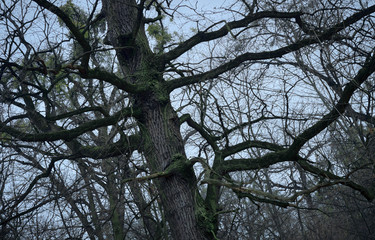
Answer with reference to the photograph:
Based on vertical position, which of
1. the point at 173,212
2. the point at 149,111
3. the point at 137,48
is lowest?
the point at 173,212

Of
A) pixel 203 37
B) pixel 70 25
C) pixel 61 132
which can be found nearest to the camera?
pixel 70 25

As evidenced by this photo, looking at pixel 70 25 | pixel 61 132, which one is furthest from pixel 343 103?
pixel 61 132

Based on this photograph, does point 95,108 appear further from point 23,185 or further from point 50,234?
point 50,234

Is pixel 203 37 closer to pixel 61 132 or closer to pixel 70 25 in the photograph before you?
pixel 70 25

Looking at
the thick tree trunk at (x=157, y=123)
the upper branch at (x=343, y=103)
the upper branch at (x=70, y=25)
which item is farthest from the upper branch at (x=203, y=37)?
the upper branch at (x=343, y=103)

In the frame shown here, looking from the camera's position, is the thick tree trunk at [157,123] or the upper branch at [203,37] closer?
the thick tree trunk at [157,123]

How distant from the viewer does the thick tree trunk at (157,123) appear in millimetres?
4609

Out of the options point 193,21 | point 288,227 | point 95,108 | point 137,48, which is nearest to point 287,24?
point 193,21

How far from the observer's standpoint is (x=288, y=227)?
34.7 ft

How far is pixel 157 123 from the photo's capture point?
509 centimetres

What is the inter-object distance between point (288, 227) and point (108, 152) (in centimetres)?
743

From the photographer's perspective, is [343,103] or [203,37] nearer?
[343,103]

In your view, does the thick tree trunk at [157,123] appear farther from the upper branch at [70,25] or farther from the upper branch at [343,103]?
the upper branch at [343,103]

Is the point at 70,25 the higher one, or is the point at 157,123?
the point at 70,25
